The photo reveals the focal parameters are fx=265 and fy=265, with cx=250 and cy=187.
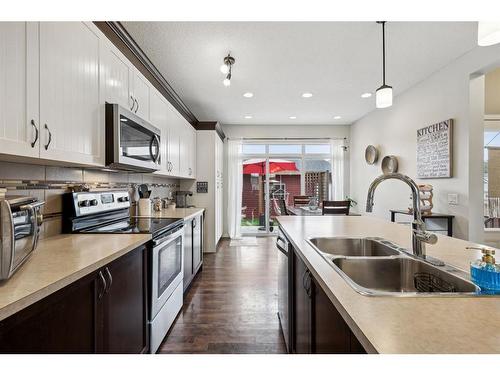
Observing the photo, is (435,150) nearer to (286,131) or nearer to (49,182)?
(286,131)

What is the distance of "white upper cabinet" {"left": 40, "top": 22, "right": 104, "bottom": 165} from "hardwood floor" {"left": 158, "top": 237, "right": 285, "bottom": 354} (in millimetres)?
1455

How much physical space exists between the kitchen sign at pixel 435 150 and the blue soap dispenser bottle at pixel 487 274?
2.61 metres

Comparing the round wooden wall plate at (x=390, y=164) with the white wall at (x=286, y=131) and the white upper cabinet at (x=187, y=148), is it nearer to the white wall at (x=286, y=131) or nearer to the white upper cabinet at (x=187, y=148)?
the white wall at (x=286, y=131)

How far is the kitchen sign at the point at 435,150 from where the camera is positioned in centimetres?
290

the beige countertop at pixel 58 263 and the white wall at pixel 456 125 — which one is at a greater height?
the white wall at pixel 456 125

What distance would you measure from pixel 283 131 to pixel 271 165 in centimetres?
80

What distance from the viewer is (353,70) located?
123 inches

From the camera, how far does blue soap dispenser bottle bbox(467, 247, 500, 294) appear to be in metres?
0.75

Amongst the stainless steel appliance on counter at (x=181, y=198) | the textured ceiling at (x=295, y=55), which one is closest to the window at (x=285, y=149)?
the textured ceiling at (x=295, y=55)

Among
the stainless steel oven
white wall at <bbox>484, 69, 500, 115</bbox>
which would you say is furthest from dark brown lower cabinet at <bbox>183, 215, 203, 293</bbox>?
white wall at <bbox>484, 69, 500, 115</bbox>

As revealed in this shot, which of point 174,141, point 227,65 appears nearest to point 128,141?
point 174,141

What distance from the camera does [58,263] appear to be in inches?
44.2
